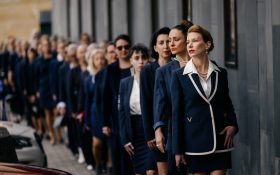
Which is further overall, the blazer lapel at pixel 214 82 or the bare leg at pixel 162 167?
the bare leg at pixel 162 167

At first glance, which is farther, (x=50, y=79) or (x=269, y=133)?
(x=50, y=79)

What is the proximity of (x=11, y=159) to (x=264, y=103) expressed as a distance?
301 centimetres

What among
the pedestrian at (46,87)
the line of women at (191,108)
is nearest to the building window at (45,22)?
the pedestrian at (46,87)

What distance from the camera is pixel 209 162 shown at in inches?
418

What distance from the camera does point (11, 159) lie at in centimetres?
1133

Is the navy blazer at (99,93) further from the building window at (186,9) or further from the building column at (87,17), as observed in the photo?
the building column at (87,17)

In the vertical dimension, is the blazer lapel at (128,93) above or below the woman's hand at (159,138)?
above

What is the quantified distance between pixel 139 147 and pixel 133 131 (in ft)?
0.64

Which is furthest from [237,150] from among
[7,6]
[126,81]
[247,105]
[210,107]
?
[7,6]

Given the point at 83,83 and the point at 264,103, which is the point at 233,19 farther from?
the point at 83,83

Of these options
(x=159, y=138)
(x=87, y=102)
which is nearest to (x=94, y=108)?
(x=87, y=102)

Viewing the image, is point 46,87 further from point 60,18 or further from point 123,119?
point 60,18

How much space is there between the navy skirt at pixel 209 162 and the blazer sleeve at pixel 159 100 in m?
0.87

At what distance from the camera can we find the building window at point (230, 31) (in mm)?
14602
